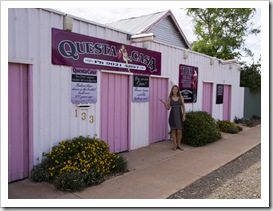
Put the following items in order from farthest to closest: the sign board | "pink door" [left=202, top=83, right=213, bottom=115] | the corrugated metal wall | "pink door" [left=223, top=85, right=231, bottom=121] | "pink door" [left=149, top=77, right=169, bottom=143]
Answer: "pink door" [left=223, top=85, right=231, bottom=121]
"pink door" [left=202, top=83, right=213, bottom=115]
"pink door" [left=149, top=77, right=169, bottom=143]
the sign board
the corrugated metal wall

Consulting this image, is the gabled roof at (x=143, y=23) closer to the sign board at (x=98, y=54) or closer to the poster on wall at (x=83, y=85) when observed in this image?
the sign board at (x=98, y=54)

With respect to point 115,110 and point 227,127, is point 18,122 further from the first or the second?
point 227,127

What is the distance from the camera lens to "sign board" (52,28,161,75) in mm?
5428

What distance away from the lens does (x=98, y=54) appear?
623cm

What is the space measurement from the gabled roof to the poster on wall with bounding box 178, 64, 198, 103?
4769 millimetres

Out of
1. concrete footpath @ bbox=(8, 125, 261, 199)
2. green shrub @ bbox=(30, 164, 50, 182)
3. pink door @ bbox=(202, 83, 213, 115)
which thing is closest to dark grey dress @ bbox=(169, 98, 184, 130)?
concrete footpath @ bbox=(8, 125, 261, 199)

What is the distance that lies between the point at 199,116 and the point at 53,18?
544cm

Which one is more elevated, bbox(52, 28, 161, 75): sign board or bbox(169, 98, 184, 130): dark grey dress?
bbox(52, 28, 161, 75): sign board

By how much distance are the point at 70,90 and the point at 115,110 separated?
1572 millimetres

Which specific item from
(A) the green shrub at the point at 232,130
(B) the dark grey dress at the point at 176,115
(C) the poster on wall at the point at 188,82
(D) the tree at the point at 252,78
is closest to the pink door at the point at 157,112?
(B) the dark grey dress at the point at 176,115

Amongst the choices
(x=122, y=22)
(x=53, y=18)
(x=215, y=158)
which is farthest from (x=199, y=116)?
(x=122, y=22)

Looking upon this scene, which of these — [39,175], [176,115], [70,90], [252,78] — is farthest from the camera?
[252,78]

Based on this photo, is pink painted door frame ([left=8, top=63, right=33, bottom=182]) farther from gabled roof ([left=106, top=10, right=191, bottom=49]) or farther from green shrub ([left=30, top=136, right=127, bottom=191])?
gabled roof ([left=106, top=10, right=191, bottom=49])

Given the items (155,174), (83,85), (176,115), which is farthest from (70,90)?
(176,115)
